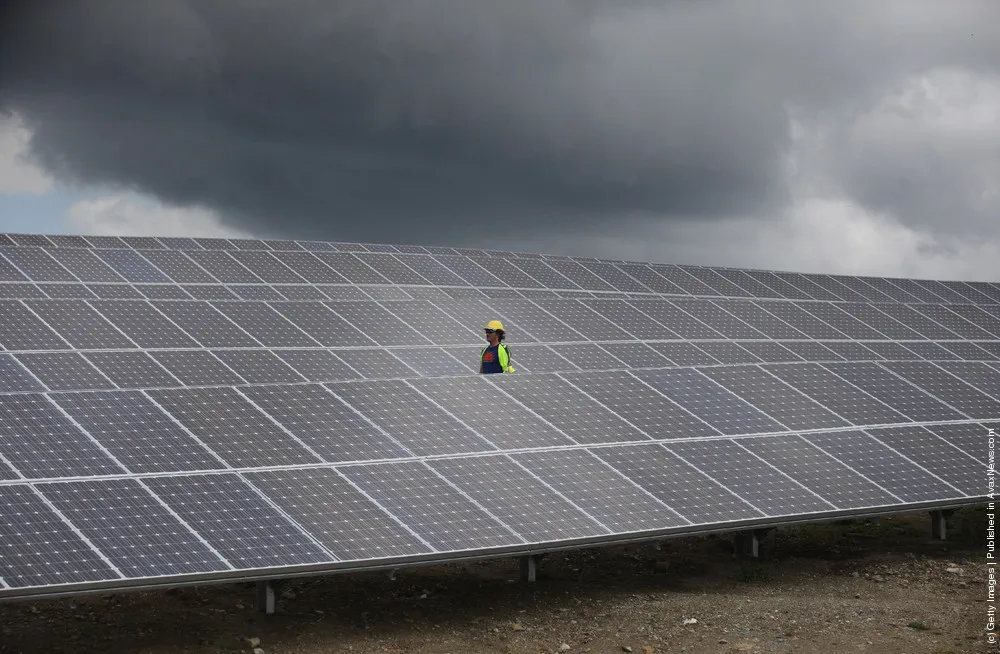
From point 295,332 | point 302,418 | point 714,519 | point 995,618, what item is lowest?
point 995,618

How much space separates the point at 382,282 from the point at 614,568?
1505 cm

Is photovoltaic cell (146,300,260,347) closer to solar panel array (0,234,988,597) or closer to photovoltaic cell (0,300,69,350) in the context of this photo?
solar panel array (0,234,988,597)

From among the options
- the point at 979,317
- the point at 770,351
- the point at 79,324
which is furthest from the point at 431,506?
the point at 979,317

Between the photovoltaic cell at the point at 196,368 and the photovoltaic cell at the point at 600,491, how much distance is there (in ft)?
19.0

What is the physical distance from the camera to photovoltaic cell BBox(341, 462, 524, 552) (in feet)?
54.9

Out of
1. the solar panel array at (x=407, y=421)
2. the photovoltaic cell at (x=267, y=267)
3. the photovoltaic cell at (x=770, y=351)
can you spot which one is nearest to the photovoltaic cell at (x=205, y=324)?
Result: the solar panel array at (x=407, y=421)

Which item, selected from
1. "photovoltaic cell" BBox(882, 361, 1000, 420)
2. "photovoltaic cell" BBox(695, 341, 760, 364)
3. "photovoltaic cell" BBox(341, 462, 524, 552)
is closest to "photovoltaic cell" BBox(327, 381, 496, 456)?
"photovoltaic cell" BBox(341, 462, 524, 552)

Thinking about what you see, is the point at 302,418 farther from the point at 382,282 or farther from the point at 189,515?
the point at 382,282

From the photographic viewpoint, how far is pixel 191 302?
26.0m

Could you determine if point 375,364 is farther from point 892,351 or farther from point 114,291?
point 892,351

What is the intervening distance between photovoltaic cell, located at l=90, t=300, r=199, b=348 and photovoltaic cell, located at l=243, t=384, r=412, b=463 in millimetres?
4233

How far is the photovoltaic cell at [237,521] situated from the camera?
15.5 metres

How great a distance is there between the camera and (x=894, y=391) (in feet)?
81.0

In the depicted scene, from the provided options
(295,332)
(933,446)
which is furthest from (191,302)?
(933,446)
